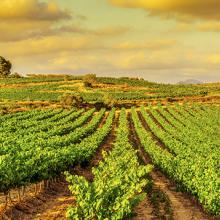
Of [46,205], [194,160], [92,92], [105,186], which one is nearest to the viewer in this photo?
[105,186]

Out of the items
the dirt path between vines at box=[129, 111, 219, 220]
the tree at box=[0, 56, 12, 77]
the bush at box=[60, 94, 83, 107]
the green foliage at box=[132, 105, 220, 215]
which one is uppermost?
the tree at box=[0, 56, 12, 77]

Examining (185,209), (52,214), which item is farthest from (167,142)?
(52,214)

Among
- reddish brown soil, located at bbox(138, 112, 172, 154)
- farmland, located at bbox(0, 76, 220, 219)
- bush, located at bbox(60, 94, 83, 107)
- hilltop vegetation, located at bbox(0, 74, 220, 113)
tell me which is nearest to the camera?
farmland, located at bbox(0, 76, 220, 219)

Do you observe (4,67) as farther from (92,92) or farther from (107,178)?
(107,178)

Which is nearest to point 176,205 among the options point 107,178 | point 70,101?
point 107,178

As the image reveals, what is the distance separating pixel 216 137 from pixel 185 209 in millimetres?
30061

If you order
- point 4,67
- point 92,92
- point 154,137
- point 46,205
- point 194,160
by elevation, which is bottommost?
point 154,137

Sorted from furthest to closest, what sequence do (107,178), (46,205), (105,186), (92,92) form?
(92,92) → (46,205) → (107,178) → (105,186)

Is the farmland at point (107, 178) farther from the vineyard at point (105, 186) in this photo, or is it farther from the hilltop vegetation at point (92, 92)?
the hilltop vegetation at point (92, 92)

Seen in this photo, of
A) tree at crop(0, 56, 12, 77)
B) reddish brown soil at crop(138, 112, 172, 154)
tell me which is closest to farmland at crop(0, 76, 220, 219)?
reddish brown soil at crop(138, 112, 172, 154)

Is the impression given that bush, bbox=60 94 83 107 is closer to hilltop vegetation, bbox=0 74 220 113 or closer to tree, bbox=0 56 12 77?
hilltop vegetation, bbox=0 74 220 113

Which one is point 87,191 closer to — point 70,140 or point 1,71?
point 70,140

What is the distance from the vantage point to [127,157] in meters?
28.4

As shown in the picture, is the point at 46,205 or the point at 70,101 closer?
the point at 46,205
